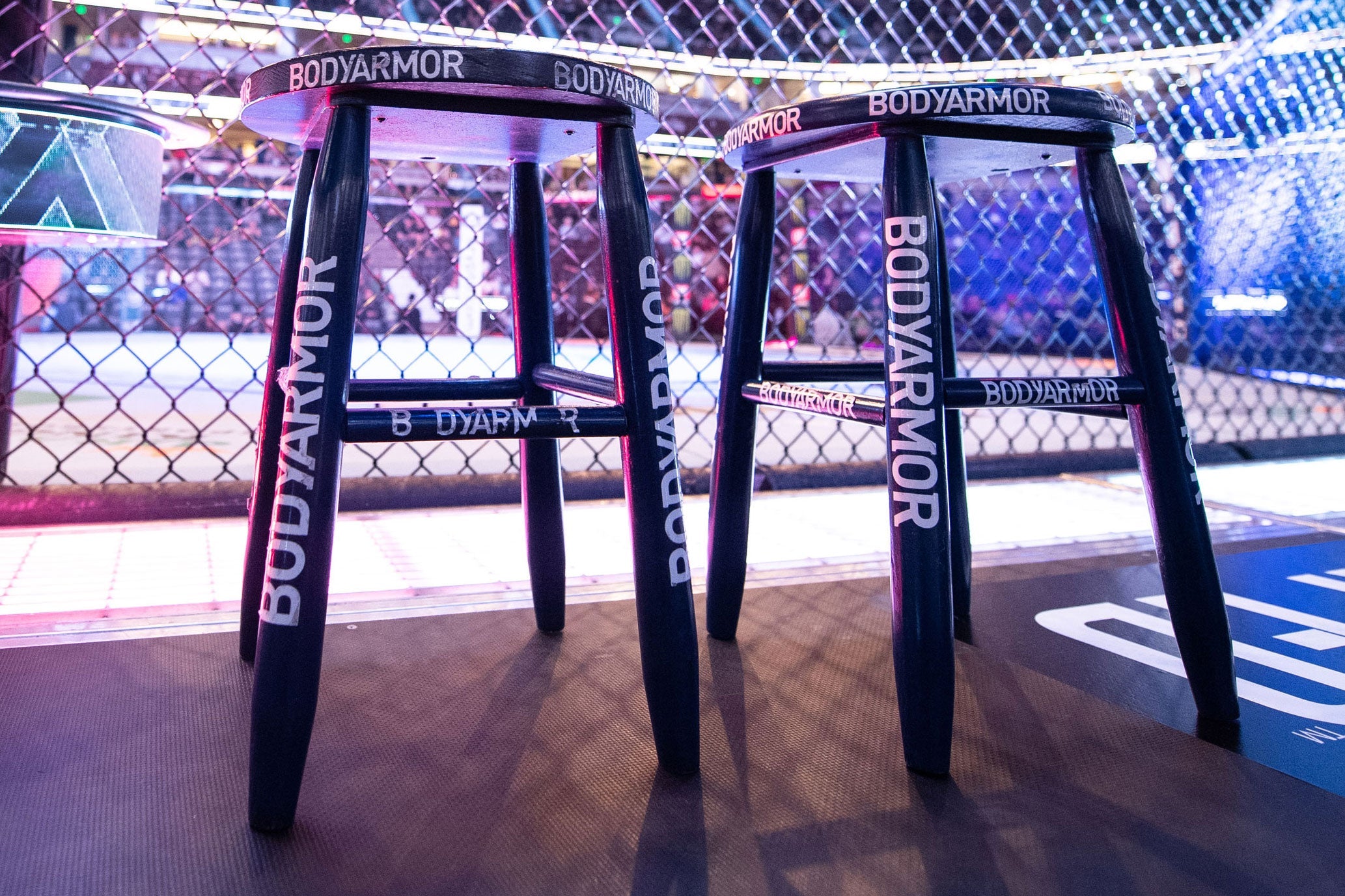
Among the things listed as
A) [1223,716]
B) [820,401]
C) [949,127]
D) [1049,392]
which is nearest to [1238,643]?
[1223,716]

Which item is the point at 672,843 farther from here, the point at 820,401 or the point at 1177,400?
the point at 1177,400

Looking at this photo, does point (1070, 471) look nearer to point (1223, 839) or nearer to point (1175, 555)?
point (1175, 555)

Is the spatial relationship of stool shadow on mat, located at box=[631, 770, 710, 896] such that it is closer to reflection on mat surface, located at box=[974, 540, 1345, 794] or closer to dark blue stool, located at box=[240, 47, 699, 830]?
dark blue stool, located at box=[240, 47, 699, 830]

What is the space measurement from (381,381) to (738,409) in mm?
360

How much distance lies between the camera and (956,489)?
1.13 metres

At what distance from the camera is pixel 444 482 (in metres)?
1.82

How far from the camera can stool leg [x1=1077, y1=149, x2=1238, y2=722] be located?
86cm

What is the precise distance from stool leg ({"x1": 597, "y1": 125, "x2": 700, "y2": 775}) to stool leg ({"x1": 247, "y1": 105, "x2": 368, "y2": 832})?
0.19m

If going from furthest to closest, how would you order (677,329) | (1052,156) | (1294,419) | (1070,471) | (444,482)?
(677,329)
(1294,419)
(1070,471)
(444,482)
(1052,156)

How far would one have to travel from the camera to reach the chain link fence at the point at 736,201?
1.87m

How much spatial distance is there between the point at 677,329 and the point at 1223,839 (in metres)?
6.03

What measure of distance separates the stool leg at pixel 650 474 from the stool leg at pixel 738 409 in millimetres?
270

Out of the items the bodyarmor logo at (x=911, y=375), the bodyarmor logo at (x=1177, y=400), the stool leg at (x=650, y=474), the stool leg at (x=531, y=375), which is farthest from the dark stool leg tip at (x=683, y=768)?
the bodyarmor logo at (x=1177, y=400)

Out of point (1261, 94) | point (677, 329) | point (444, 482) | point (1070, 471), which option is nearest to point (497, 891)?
point (444, 482)
